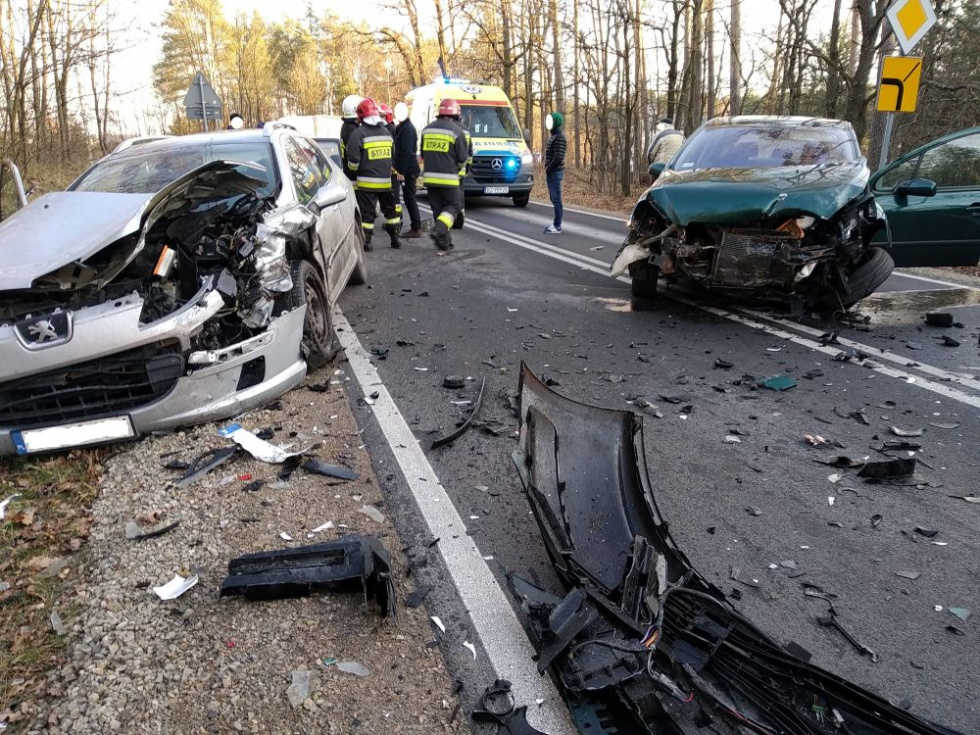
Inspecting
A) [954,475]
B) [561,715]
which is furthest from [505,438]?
[954,475]

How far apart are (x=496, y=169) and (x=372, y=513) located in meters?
14.9

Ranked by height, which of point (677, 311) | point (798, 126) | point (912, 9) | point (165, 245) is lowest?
point (677, 311)

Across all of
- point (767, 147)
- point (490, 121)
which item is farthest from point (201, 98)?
point (767, 147)

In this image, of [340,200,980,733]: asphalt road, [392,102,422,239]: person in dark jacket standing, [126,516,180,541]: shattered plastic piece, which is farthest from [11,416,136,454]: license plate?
[392,102,422,239]: person in dark jacket standing

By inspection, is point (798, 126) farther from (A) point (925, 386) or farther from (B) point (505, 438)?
(B) point (505, 438)

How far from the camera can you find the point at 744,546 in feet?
10.2

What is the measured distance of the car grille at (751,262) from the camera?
6.03 meters

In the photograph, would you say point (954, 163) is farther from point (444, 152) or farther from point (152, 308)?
point (152, 308)

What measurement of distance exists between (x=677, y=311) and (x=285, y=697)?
18.6 feet

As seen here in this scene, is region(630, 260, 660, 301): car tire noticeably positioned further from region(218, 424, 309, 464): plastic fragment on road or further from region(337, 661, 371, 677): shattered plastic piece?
region(337, 661, 371, 677): shattered plastic piece

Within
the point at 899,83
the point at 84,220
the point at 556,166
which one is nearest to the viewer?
the point at 84,220

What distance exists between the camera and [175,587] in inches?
112

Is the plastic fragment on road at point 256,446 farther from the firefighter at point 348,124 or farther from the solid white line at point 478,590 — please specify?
the firefighter at point 348,124

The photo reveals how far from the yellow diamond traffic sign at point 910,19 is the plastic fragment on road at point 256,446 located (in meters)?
8.89
